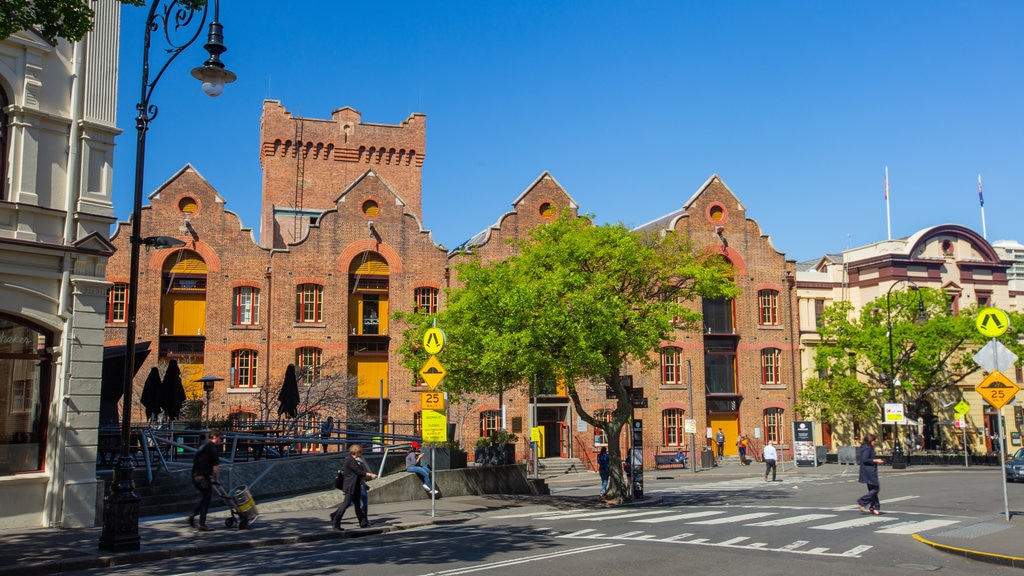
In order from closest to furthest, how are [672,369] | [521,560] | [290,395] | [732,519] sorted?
[521,560] < [732,519] < [290,395] < [672,369]

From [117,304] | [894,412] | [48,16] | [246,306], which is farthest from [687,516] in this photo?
[117,304]

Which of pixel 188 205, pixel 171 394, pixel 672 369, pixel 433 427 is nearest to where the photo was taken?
pixel 433 427

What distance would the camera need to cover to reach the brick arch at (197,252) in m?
42.8

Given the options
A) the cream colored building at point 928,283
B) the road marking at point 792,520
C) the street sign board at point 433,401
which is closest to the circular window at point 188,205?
the street sign board at point 433,401

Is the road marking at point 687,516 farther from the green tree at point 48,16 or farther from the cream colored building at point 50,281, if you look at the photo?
the green tree at point 48,16

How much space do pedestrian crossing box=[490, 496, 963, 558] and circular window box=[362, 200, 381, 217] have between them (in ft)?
88.4

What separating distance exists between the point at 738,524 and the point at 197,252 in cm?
3275

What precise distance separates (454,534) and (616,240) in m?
12.0

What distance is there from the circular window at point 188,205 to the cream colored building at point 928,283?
3417 cm

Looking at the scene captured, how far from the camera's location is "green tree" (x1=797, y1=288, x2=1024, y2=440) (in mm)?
49719

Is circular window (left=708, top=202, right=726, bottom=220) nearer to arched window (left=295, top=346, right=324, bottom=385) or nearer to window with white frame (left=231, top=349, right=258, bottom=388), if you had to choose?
arched window (left=295, top=346, right=324, bottom=385)

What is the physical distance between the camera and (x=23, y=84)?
1711 centimetres

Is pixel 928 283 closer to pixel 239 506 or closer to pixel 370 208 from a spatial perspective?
pixel 370 208

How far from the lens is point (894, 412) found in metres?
45.1
